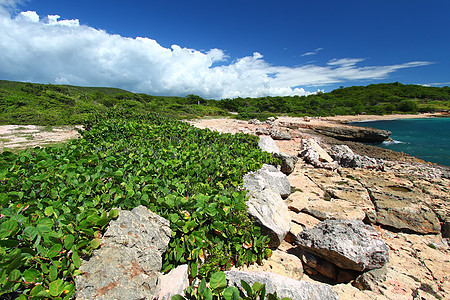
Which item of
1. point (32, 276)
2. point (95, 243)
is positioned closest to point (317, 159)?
point (95, 243)

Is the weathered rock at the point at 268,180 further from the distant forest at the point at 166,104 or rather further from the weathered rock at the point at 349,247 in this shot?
the distant forest at the point at 166,104

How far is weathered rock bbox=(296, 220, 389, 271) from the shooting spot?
3.00 metres

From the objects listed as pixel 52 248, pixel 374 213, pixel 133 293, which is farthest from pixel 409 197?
pixel 52 248

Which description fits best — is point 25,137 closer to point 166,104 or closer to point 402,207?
point 402,207

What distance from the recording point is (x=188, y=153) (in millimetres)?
4145

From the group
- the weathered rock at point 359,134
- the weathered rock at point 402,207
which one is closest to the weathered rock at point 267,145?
the weathered rock at point 402,207

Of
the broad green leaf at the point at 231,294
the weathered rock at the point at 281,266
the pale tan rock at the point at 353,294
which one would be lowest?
the pale tan rock at the point at 353,294

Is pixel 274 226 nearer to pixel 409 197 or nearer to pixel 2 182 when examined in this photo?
pixel 2 182

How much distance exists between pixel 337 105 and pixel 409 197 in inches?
2754

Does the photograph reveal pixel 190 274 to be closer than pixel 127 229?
No

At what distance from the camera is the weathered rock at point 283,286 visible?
211cm

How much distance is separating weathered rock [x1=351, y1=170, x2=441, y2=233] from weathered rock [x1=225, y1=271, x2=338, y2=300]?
147 inches

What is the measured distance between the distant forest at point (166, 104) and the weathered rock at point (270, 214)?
8.22 m

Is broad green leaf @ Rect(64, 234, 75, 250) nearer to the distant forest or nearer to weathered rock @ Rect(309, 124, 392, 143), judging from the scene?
the distant forest
